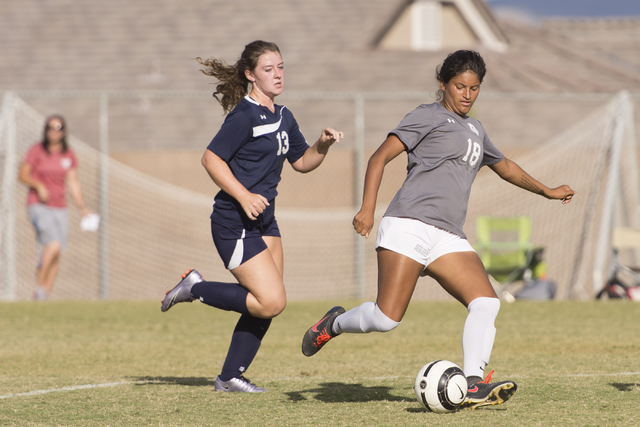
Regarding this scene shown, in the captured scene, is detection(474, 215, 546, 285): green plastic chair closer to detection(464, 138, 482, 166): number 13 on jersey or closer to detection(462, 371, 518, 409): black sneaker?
detection(464, 138, 482, 166): number 13 on jersey

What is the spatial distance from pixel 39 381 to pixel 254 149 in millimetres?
2334

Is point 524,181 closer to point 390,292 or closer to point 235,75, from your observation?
point 390,292

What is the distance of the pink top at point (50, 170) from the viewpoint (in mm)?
11375

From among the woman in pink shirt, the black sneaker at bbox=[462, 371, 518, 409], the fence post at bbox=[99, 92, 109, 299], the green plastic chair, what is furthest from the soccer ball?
the fence post at bbox=[99, 92, 109, 299]

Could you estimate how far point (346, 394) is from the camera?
555 centimetres

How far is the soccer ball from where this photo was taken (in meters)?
4.72

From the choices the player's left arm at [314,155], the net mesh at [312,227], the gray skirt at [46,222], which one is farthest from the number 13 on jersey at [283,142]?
the net mesh at [312,227]

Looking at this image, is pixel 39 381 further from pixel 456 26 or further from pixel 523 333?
pixel 456 26

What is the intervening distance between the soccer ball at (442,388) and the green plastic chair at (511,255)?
802 centimetres

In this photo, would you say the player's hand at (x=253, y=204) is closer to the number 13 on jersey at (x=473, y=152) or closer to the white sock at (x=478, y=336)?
the number 13 on jersey at (x=473, y=152)

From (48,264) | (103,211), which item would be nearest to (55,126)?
(48,264)

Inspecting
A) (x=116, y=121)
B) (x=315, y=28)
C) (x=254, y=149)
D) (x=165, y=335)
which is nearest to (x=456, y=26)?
(x=315, y=28)

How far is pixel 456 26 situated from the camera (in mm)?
24328

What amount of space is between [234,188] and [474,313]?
153 cm
